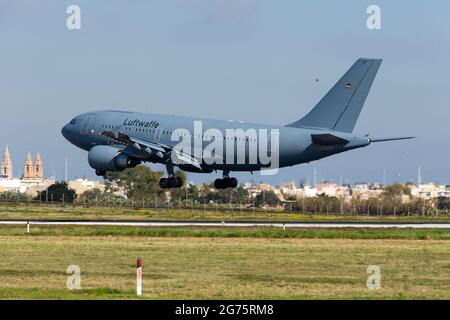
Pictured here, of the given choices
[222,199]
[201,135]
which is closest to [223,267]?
[201,135]

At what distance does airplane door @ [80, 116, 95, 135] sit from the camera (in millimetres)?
90688

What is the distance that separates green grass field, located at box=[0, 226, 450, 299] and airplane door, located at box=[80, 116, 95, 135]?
61.1 ft

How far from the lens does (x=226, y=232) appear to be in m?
70.6

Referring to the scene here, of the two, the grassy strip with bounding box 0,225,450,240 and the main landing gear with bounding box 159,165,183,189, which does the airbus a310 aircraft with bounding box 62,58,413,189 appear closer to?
the main landing gear with bounding box 159,165,183,189

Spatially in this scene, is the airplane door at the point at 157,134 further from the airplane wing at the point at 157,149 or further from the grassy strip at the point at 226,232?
the grassy strip at the point at 226,232

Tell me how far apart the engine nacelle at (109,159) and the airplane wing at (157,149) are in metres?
0.99

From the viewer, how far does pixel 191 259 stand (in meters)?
52.1

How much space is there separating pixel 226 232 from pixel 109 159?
19.7 metres

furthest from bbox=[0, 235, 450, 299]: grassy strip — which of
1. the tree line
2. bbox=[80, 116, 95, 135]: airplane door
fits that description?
the tree line

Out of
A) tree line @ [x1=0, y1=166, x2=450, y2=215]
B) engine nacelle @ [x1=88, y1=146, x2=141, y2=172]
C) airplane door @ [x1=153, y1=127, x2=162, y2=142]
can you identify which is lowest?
tree line @ [x1=0, y1=166, x2=450, y2=215]

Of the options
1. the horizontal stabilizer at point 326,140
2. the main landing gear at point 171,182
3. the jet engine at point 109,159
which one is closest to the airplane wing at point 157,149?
the jet engine at point 109,159

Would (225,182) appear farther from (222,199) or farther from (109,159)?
(222,199)

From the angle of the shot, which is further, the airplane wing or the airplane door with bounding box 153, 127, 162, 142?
the airplane door with bounding box 153, 127, 162, 142
